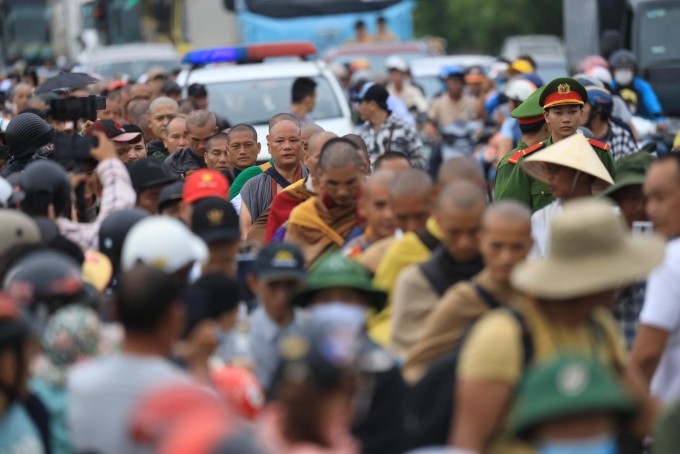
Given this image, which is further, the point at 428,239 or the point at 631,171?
the point at 631,171

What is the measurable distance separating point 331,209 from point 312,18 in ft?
80.5

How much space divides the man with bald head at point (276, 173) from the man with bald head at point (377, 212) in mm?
3387

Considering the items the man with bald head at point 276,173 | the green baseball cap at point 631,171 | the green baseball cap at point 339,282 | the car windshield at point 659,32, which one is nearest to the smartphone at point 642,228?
the green baseball cap at point 631,171

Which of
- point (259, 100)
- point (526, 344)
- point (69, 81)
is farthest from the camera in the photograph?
point (259, 100)

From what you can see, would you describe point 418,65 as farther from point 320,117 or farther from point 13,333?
point 13,333

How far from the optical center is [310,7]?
3344cm

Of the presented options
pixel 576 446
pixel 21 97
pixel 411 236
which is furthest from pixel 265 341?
pixel 21 97

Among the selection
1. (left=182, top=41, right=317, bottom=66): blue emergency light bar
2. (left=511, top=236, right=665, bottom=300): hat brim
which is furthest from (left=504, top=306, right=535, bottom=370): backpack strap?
(left=182, top=41, right=317, bottom=66): blue emergency light bar

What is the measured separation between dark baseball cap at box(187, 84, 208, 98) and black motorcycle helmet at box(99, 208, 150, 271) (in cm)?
916

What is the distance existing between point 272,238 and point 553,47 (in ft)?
119

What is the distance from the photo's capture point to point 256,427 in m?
5.27

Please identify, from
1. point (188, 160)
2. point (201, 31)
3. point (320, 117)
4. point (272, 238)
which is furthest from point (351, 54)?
point (272, 238)

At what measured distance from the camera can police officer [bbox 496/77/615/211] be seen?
34.8 ft

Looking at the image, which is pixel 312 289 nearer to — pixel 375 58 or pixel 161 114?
pixel 161 114
